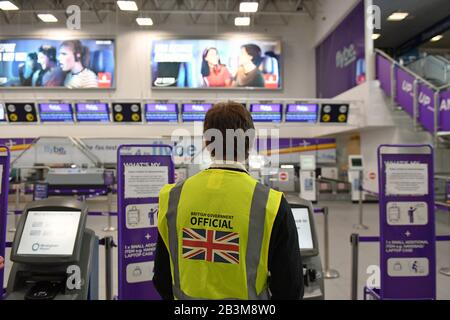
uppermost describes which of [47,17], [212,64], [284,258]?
[47,17]

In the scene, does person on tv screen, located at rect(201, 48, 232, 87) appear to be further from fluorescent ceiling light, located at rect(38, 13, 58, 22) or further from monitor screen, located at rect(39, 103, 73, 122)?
monitor screen, located at rect(39, 103, 73, 122)

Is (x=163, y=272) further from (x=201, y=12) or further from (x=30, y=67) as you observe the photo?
(x=201, y=12)

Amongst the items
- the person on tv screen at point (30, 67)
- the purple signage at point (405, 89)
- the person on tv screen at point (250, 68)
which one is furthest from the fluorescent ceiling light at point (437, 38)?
the person on tv screen at point (30, 67)

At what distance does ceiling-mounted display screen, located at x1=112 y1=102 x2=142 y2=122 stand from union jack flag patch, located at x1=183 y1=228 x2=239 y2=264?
28.2ft

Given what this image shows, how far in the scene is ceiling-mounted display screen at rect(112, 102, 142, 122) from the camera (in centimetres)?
945

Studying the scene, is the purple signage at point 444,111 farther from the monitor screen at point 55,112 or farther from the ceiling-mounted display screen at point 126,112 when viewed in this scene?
the monitor screen at point 55,112

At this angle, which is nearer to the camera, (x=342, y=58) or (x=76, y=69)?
(x=342, y=58)

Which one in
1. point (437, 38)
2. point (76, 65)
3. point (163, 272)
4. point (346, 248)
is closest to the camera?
point (163, 272)

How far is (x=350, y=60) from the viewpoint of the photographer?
1098 centimetres

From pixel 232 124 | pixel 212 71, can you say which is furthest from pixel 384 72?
pixel 232 124

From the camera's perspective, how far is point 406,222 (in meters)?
3.14

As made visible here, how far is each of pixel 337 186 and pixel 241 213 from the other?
Answer: 39.2 feet

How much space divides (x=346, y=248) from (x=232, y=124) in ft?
17.2

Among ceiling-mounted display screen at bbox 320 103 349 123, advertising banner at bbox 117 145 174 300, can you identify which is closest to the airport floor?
advertising banner at bbox 117 145 174 300
